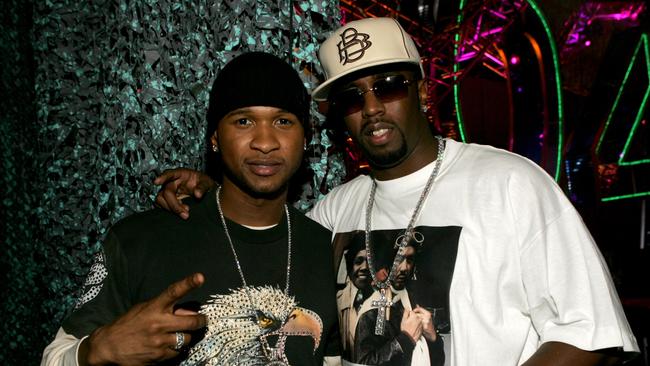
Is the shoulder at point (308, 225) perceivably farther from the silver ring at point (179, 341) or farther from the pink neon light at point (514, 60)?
the pink neon light at point (514, 60)

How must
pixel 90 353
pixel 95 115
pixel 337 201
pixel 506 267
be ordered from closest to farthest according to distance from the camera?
pixel 90 353 < pixel 506 267 < pixel 337 201 < pixel 95 115

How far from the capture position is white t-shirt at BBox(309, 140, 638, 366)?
1647 mm

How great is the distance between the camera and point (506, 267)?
1813 millimetres

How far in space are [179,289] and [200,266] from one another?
545mm

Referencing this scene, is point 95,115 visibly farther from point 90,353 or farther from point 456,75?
point 456,75

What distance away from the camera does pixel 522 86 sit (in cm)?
727

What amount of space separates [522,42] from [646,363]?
4.44 meters

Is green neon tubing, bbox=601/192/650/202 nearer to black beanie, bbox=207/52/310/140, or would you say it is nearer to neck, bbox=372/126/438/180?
neck, bbox=372/126/438/180

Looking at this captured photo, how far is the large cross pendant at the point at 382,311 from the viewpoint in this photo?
1931 millimetres

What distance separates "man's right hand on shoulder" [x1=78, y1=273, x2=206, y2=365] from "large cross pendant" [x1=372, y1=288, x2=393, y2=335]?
2.49ft

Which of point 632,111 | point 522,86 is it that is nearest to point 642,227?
point 632,111

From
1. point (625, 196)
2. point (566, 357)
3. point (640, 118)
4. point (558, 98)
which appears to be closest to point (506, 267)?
point (566, 357)

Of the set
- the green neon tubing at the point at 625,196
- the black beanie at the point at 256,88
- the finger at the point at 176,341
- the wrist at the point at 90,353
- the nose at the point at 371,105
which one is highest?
the black beanie at the point at 256,88

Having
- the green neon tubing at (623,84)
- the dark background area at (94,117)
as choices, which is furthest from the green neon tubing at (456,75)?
the green neon tubing at (623,84)
